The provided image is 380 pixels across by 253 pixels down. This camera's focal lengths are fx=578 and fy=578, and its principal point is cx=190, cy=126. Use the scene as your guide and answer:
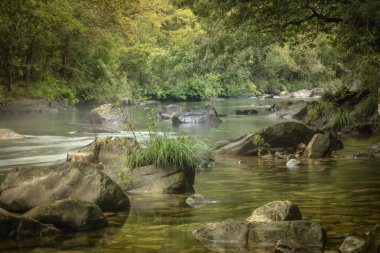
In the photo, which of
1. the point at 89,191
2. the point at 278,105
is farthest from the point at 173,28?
the point at 89,191

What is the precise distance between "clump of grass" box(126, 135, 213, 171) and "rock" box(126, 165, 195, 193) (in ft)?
0.60

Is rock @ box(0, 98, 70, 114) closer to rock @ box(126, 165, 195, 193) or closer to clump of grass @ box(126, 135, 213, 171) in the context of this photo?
clump of grass @ box(126, 135, 213, 171)

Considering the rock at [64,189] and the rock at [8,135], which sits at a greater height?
the rock at [8,135]

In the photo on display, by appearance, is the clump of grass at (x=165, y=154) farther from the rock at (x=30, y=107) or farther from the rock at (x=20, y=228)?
the rock at (x=30, y=107)

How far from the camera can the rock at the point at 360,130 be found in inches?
872

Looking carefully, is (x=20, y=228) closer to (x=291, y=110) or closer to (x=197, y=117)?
(x=197, y=117)

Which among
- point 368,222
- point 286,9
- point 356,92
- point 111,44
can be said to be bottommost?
point 368,222

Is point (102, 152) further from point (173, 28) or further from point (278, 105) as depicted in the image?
point (173, 28)

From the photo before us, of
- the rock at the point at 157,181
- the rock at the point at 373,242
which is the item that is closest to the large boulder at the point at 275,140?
the rock at the point at 157,181

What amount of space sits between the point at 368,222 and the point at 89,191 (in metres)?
4.26

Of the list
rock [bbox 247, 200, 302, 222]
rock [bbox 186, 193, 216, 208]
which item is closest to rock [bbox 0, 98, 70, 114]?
rock [bbox 186, 193, 216, 208]

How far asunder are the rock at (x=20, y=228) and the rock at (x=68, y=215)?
23 centimetres

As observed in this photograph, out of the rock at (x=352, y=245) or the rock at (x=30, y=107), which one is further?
the rock at (x=30, y=107)

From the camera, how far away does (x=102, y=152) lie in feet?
44.1
